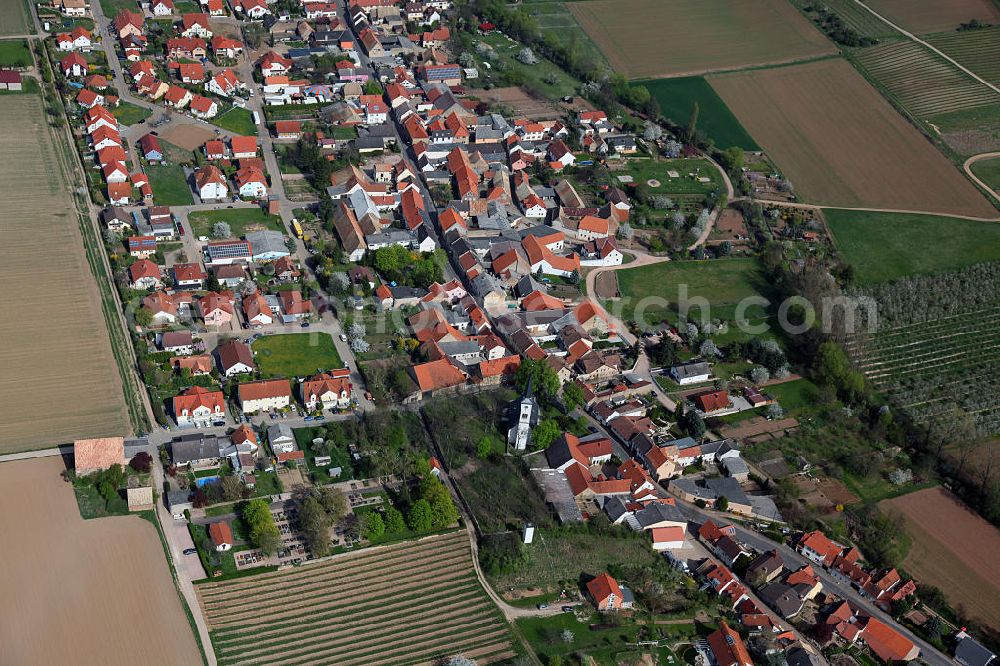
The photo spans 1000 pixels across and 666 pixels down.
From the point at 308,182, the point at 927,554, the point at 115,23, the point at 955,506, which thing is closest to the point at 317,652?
the point at 927,554

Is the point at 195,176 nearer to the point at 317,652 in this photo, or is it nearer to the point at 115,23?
the point at 115,23

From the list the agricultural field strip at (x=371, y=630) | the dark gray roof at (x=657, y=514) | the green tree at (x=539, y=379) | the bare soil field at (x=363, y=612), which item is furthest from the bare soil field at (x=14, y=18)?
the dark gray roof at (x=657, y=514)

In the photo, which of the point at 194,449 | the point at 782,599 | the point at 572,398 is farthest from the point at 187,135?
the point at 782,599

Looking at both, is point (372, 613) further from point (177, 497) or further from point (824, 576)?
point (824, 576)

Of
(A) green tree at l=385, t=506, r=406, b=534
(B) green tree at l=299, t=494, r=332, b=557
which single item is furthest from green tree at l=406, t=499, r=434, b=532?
(B) green tree at l=299, t=494, r=332, b=557

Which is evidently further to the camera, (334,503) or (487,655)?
(334,503)

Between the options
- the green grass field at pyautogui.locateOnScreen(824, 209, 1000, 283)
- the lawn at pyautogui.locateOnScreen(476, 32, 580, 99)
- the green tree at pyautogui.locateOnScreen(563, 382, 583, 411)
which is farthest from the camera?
the lawn at pyautogui.locateOnScreen(476, 32, 580, 99)

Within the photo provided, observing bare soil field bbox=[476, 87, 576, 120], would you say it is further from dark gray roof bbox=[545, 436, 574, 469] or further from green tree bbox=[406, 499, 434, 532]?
green tree bbox=[406, 499, 434, 532]
